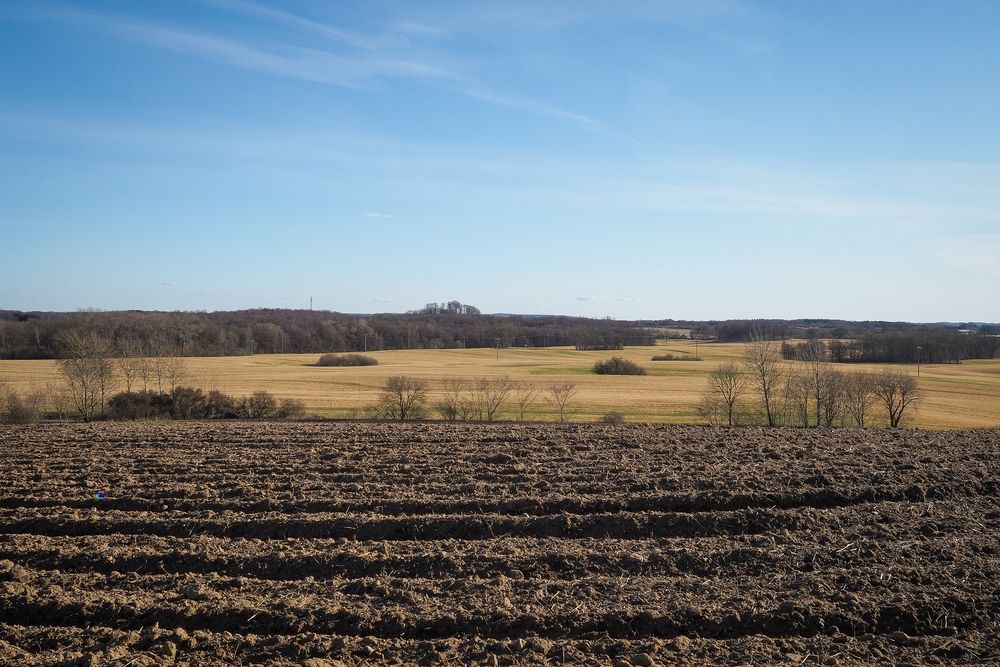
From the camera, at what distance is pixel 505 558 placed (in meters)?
9.20

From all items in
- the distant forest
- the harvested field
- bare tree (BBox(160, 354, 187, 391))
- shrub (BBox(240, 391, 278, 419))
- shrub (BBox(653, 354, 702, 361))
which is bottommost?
shrub (BBox(240, 391, 278, 419))

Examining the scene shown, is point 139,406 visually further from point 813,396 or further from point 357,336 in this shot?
point 357,336

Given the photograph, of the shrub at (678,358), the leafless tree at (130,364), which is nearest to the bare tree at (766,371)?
the leafless tree at (130,364)

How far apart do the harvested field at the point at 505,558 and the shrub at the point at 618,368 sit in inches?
2220

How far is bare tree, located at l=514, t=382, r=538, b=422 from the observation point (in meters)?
40.8

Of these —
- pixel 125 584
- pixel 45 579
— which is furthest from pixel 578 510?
pixel 45 579

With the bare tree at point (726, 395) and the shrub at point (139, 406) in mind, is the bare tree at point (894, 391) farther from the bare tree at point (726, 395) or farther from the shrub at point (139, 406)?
the shrub at point (139, 406)

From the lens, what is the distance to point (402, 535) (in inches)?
411

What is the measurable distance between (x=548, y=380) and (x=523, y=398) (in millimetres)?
15538

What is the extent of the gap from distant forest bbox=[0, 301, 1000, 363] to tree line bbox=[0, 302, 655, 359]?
17cm

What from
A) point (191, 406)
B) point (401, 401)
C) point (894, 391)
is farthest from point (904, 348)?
point (191, 406)

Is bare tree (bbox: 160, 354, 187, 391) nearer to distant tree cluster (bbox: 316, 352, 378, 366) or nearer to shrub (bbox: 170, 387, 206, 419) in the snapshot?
shrub (bbox: 170, 387, 206, 419)

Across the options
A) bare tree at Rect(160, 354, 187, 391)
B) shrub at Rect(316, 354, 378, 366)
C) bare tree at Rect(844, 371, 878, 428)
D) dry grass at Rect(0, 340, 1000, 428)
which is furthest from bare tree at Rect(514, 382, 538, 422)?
shrub at Rect(316, 354, 378, 366)

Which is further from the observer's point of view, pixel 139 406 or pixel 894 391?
pixel 894 391
